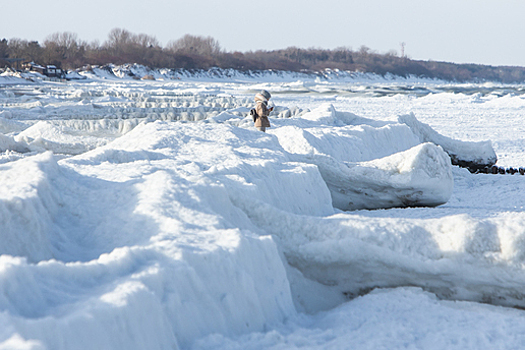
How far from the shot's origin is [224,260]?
229 cm

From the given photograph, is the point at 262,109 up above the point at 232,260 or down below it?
above

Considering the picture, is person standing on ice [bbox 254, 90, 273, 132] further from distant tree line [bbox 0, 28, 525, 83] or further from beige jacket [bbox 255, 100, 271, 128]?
distant tree line [bbox 0, 28, 525, 83]

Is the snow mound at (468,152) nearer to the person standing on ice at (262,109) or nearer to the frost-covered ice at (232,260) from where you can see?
the person standing on ice at (262,109)

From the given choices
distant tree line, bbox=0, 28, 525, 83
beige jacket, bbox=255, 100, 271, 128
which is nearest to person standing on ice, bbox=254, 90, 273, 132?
beige jacket, bbox=255, 100, 271, 128

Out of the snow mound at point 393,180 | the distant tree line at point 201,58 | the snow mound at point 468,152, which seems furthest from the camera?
the distant tree line at point 201,58

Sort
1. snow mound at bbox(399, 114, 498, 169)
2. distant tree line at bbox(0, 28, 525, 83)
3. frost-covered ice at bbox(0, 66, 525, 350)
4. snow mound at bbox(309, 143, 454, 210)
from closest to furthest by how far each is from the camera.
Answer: frost-covered ice at bbox(0, 66, 525, 350) < snow mound at bbox(309, 143, 454, 210) < snow mound at bbox(399, 114, 498, 169) < distant tree line at bbox(0, 28, 525, 83)

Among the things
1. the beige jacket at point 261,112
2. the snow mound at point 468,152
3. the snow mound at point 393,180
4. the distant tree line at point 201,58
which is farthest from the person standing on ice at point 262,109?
the distant tree line at point 201,58

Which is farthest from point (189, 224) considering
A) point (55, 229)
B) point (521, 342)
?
point (521, 342)

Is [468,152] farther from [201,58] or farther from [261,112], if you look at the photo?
[201,58]

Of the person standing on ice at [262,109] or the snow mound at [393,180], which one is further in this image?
the person standing on ice at [262,109]

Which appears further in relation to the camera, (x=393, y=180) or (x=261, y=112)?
(x=261, y=112)

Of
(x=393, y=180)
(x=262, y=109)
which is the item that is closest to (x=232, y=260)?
(x=393, y=180)

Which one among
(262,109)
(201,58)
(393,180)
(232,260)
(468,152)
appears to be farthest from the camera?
(201,58)

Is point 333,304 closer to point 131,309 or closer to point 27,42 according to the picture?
point 131,309
